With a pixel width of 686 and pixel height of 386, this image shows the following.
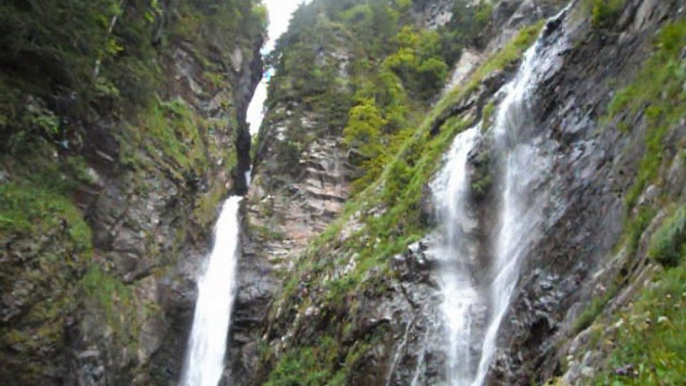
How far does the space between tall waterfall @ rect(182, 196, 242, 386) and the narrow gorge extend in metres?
0.08

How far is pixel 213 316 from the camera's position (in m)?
21.4

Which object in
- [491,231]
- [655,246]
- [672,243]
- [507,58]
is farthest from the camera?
[507,58]

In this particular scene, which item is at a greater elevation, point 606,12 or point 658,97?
point 606,12

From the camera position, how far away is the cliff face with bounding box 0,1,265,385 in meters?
14.6

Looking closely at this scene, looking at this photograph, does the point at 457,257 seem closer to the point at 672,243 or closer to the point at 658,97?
the point at 658,97

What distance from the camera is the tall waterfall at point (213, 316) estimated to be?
20484mm

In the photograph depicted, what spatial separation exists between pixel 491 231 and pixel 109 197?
1182cm

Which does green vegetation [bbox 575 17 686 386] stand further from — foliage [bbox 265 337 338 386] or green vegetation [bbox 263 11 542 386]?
foliage [bbox 265 337 338 386]

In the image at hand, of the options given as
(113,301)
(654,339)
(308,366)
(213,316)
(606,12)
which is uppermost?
(606,12)

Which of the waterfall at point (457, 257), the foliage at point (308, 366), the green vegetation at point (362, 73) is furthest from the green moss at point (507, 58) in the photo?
the foliage at point (308, 366)

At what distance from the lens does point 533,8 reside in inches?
950

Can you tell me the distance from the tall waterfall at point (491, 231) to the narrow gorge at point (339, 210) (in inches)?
2.2

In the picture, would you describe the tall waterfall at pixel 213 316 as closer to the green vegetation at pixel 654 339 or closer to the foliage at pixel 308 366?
the foliage at pixel 308 366

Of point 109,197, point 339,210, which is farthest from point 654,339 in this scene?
point 339,210
